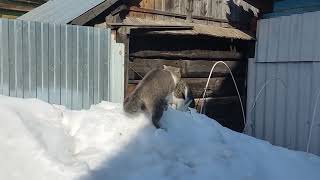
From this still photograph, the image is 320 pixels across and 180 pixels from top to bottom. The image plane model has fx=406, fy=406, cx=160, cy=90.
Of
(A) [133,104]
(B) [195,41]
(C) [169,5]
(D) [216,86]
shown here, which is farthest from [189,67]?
(A) [133,104]

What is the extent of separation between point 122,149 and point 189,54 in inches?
172

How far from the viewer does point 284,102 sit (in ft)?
26.4

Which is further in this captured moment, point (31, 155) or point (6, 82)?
point (6, 82)

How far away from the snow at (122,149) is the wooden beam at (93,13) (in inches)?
69.7

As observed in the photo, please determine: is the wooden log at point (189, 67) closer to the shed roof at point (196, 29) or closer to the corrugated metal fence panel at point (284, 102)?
the shed roof at point (196, 29)

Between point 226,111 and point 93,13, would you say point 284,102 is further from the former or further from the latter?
point 93,13

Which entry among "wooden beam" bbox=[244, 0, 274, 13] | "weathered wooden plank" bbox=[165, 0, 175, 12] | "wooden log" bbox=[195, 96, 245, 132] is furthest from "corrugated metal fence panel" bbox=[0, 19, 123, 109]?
"wooden beam" bbox=[244, 0, 274, 13]

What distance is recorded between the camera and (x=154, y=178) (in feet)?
16.4

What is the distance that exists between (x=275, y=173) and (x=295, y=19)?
11.4 ft

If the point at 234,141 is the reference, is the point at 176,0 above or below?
above

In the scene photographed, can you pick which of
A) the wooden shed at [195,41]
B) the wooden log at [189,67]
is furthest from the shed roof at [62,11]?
the wooden log at [189,67]

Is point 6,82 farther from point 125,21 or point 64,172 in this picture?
point 125,21

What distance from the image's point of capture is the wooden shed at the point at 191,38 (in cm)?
796

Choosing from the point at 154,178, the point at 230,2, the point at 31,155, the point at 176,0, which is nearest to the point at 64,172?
the point at 31,155
